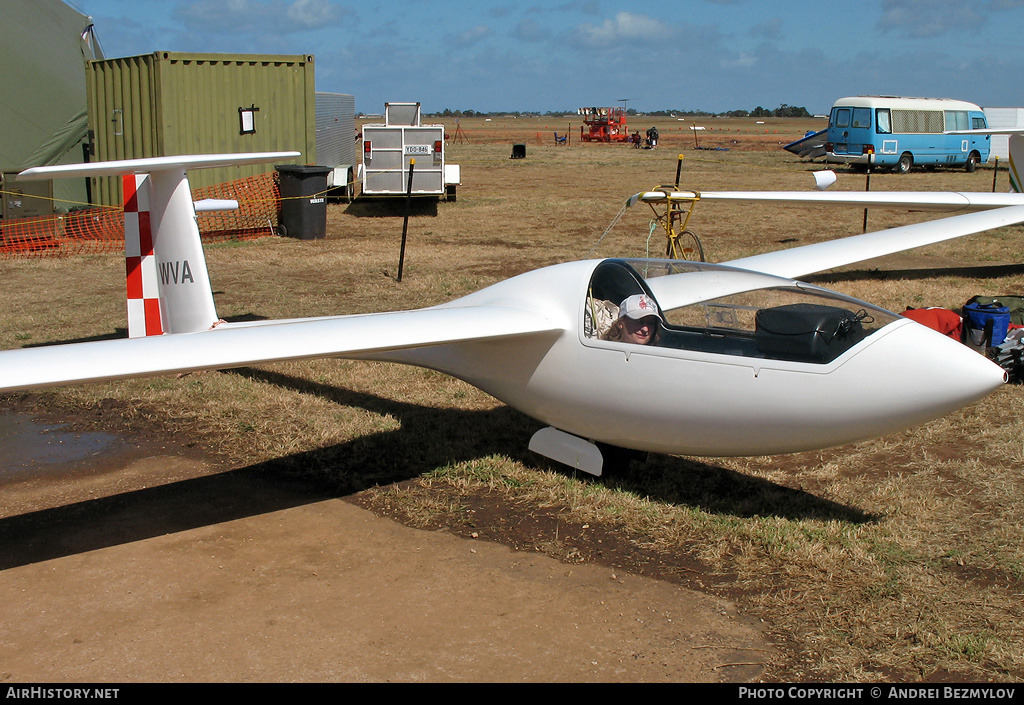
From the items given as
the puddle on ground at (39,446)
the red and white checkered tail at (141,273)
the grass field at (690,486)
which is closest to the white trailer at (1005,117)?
the grass field at (690,486)

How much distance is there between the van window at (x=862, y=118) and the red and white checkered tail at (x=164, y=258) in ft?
102

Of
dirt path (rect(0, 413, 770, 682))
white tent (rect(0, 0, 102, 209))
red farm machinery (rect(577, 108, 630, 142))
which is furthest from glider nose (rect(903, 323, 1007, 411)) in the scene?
red farm machinery (rect(577, 108, 630, 142))

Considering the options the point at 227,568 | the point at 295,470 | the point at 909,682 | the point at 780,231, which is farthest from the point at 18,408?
the point at 780,231

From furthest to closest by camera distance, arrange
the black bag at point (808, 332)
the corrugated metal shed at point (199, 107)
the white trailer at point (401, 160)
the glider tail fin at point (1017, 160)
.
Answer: the white trailer at point (401, 160) < the corrugated metal shed at point (199, 107) < the glider tail fin at point (1017, 160) < the black bag at point (808, 332)

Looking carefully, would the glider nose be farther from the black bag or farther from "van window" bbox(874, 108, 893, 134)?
"van window" bbox(874, 108, 893, 134)

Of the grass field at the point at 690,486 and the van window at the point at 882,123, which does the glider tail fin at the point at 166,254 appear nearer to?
the grass field at the point at 690,486

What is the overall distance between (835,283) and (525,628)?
10179 mm

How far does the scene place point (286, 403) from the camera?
7.42m

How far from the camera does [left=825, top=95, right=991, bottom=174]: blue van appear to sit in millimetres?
32219

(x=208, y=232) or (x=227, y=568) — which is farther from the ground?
(x=208, y=232)

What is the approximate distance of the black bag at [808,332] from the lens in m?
4.54

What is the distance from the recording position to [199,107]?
1703cm

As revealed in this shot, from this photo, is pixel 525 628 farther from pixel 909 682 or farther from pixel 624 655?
pixel 909 682

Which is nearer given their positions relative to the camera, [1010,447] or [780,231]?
[1010,447]
